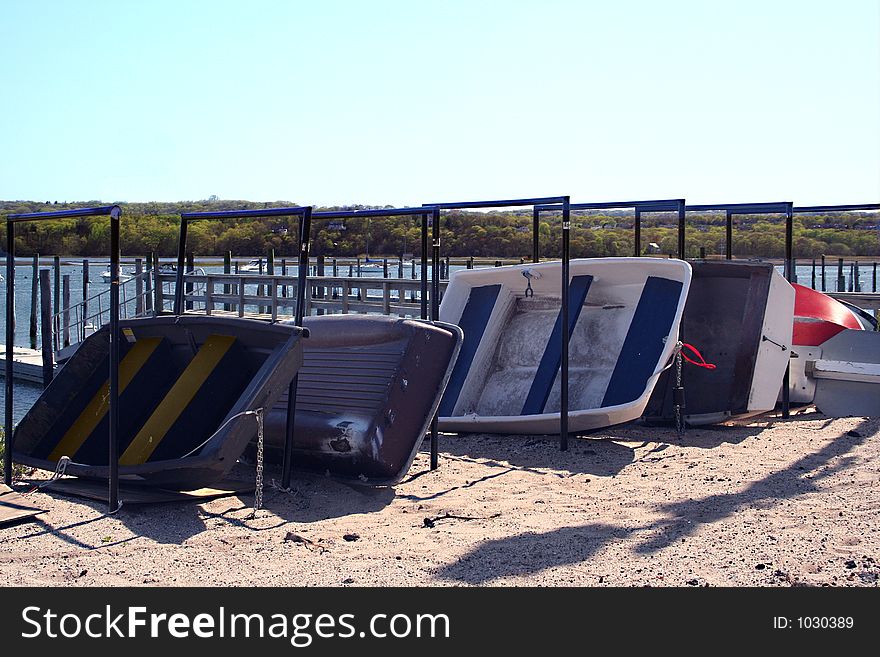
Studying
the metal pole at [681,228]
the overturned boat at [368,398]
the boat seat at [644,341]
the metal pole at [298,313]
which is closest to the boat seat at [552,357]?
the boat seat at [644,341]

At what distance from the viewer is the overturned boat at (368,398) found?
651 centimetres

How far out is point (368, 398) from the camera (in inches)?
264

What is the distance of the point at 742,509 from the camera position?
19.2ft

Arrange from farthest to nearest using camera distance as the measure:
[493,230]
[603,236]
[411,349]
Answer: [493,230] < [603,236] < [411,349]

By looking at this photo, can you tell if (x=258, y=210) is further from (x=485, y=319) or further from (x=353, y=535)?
(x=485, y=319)

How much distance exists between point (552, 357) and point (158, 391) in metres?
3.58

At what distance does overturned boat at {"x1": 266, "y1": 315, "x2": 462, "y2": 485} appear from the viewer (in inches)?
256

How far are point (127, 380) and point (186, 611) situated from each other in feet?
9.78

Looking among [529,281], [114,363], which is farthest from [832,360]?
[114,363]

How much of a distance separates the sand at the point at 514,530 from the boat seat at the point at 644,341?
859mm

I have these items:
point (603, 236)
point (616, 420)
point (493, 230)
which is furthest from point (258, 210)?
point (493, 230)

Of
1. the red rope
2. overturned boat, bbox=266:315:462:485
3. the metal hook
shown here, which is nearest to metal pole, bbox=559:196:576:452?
the red rope

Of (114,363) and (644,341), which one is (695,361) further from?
(114,363)

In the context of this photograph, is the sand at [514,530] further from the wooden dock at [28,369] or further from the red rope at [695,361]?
the wooden dock at [28,369]
